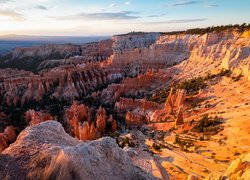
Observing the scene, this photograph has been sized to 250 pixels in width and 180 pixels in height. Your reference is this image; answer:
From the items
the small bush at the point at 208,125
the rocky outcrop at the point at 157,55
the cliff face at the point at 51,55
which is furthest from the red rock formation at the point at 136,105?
the cliff face at the point at 51,55

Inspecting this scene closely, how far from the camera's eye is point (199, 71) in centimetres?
5494

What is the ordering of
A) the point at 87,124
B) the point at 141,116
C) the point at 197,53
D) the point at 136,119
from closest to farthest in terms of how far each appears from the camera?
1. the point at 87,124
2. the point at 136,119
3. the point at 141,116
4. the point at 197,53

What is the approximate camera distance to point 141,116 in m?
42.4

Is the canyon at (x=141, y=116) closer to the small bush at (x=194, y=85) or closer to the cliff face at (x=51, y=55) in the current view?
the small bush at (x=194, y=85)

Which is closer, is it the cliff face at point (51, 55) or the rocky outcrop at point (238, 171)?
the rocky outcrop at point (238, 171)

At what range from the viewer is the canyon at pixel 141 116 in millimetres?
7848

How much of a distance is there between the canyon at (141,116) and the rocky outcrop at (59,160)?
3cm

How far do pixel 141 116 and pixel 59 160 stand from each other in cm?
3579

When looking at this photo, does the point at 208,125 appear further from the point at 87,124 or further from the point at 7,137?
the point at 7,137

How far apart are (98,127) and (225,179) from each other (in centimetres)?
2849

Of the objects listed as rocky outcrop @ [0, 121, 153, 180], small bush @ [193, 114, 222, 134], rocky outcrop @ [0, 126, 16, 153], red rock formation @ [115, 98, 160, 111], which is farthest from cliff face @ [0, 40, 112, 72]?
rocky outcrop @ [0, 121, 153, 180]

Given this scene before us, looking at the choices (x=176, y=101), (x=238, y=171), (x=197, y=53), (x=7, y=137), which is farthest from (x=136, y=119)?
(x=238, y=171)

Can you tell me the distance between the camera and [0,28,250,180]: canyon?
25.7 ft

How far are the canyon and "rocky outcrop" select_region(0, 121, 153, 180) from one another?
3 cm
